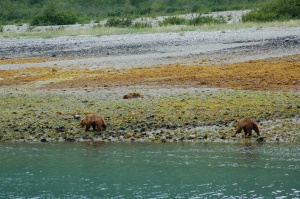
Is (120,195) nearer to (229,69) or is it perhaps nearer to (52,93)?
(52,93)

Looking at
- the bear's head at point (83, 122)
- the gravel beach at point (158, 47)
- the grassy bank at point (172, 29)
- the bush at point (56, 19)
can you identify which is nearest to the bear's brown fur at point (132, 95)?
the bear's head at point (83, 122)

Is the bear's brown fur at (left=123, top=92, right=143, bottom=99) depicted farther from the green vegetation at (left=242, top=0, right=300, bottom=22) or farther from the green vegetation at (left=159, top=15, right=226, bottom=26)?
the green vegetation at (left=159, top=15, right=226, bottom=26)

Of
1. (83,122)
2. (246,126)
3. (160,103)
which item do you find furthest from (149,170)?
(160,103)

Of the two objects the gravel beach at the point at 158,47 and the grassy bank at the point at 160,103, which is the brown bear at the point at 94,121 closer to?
the grassy bank at the point at 160,103

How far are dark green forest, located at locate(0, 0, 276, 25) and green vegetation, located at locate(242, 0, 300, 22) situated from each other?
1547 cm

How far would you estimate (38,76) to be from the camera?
2197cm

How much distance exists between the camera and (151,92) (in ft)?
56.4

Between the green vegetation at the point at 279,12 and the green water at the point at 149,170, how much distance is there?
27.1m

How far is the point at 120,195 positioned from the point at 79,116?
4955mm

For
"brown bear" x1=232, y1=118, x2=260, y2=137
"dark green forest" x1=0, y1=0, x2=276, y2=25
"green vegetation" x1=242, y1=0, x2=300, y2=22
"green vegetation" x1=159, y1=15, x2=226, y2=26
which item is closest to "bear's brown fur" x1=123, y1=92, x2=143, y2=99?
"brown bear" x1=232, y1=118, x2=260, y2=137

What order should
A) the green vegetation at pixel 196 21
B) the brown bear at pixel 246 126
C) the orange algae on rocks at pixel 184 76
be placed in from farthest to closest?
the green vegetation at pixel 196 21 < the orange algae on rocks at pixel 184 76 < the brown bear at pixel 246 126

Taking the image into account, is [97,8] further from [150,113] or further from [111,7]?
[150,113]

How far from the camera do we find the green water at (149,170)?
9.87 metres

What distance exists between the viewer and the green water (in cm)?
987
